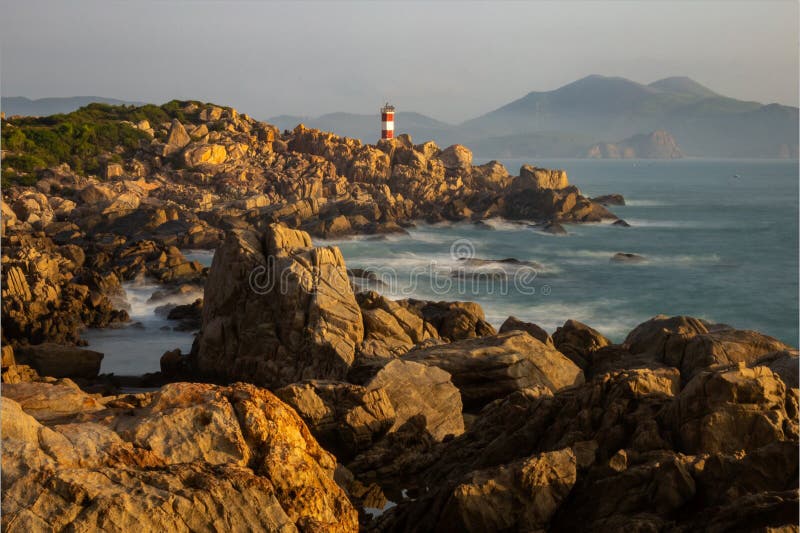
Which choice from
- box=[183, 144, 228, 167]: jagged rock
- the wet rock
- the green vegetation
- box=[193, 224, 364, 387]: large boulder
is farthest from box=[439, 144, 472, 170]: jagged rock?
box=[193, 224, 364, 387]: large boulder

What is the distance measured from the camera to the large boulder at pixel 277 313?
19391mm

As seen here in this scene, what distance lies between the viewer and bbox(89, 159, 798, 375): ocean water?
34969 millimetres

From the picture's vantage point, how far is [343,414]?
13.7 metres

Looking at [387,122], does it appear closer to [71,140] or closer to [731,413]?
[71,140]

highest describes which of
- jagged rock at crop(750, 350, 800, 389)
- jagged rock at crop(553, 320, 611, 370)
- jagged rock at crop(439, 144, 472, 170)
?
jagged rock at crop(439, 144, 472, 170)

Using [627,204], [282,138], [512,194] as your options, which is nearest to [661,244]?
[512,194]

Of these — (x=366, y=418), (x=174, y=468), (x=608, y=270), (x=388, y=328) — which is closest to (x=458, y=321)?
(x=388, y=328)

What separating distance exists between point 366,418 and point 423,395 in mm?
1624

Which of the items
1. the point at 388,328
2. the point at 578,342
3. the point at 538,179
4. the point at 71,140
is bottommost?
the point at 578,342

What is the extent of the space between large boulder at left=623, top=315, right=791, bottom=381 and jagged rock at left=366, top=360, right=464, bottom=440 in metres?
5.00

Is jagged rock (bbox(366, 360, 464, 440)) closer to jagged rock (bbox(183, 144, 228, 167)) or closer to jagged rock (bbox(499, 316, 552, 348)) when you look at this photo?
jagged rock (bbox(499, 316, 552, 348))

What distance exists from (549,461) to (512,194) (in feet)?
215

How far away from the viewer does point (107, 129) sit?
3263 inches

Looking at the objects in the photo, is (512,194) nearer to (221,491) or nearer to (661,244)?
(661,244)
